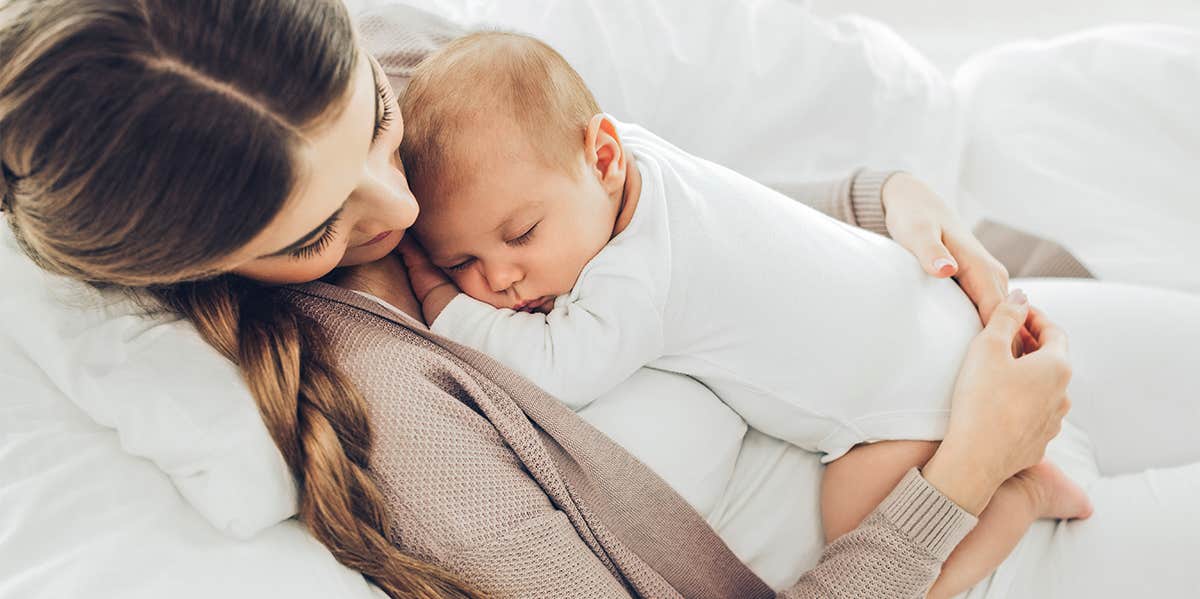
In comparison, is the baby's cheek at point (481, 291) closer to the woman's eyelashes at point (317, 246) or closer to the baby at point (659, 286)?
the baby at point (659, 286)

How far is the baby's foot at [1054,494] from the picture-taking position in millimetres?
1088

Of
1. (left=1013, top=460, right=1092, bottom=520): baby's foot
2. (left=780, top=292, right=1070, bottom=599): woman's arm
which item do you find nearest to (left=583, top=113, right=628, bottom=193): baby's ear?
(left=780, top=292, right=1070, bottom=599): woman's arm

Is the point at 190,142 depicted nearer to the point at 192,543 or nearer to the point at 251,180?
the point at 251,180

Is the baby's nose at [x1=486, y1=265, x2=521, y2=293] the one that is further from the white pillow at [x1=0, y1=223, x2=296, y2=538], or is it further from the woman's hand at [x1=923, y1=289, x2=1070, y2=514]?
the woman's hand at [x1=923, y1=289, x2=1070, y2=514]

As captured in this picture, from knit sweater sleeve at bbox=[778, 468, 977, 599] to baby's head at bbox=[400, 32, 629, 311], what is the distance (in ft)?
1.37

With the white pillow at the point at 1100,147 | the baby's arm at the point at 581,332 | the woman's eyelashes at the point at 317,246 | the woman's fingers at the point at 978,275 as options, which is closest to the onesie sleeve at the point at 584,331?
the baby's arm at the point at 581,332

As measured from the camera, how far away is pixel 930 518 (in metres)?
0.99

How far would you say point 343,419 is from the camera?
0.85m

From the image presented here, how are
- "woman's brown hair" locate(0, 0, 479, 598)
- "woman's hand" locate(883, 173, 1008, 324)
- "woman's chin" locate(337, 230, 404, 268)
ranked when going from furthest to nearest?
"woman's hand" locate(883, 173, 1008, 324), "woman's chin" locate(337, 230, 404, 268), "woman's brown hair" locate(0, 0, 479, 598)

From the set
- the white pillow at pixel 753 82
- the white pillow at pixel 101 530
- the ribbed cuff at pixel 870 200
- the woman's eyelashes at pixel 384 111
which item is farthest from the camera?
the white pillow at pixel 753 82

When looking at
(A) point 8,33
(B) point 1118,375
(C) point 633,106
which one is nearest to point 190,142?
(A) point 8,33

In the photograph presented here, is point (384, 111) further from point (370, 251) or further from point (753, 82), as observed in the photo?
point (753, 82)

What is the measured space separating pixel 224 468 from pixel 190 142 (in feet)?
0.95

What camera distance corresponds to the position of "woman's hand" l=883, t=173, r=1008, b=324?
118 centimetres
